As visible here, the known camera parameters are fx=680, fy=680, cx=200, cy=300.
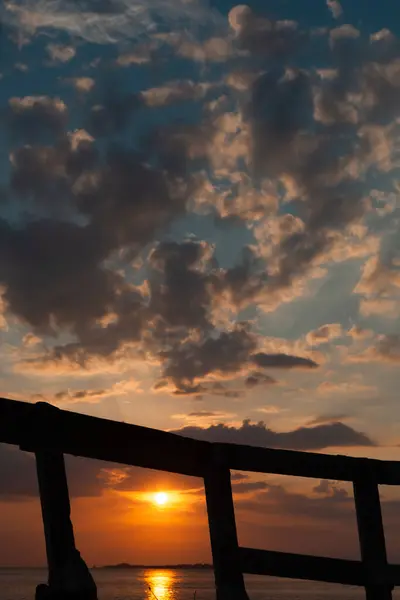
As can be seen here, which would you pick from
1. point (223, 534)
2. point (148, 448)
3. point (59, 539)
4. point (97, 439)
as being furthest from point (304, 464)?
point (59, 539)

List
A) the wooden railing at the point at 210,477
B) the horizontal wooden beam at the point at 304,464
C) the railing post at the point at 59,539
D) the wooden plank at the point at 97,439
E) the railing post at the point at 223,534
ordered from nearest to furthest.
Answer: the railing post at the point at 59,539 → the wooden railing at the point at 210,477 → the wooden plank at the point at 97,439 → the railing post at the point at 223,534 → the horizontal wooden beam at the point at 304,464

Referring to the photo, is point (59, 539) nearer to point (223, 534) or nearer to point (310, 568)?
point (223, 534)

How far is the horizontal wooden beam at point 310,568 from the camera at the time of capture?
6.95 metres

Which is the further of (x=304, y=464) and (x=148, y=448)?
(x=304, y=464)

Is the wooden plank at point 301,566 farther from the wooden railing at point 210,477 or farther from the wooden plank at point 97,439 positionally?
the wooden plank at point 97,439

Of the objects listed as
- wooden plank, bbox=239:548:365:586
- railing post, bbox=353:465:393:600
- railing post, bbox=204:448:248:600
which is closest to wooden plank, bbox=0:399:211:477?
railing post, bbox=204:448:248:600

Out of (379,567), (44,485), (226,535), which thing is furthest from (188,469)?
(379,567)

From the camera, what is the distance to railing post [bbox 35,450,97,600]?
526 cm

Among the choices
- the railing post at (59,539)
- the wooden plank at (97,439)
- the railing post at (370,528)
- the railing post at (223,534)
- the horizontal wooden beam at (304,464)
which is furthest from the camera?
the railing post at (370,528)

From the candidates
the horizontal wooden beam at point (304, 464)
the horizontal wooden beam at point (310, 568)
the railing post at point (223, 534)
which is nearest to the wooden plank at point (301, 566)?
the horizontal wooden beam at point (310, 568)

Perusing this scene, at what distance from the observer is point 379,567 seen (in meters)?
7.31

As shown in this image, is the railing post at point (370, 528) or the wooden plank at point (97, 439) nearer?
the wooden plank at point (97, 439)

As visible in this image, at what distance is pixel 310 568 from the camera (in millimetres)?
7156

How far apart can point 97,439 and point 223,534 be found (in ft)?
5.80
